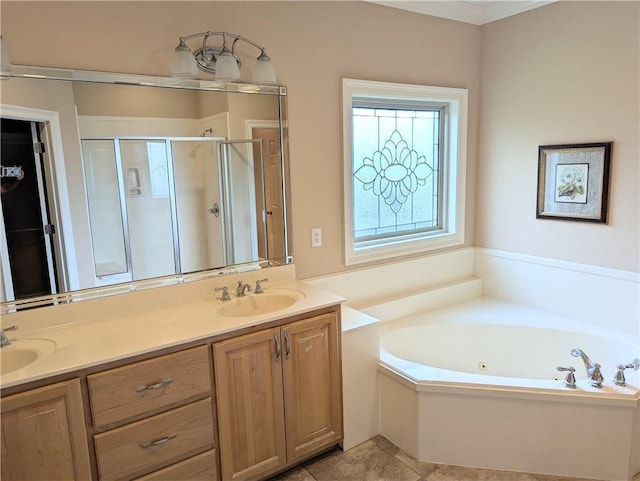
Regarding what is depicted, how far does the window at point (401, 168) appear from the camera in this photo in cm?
284

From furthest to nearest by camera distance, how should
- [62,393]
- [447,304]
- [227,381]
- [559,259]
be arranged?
[447,304], [559,259], [227,381], [62,393]

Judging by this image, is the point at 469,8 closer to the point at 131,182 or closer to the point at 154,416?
the point at 131,182

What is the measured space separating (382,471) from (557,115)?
94.8 inches

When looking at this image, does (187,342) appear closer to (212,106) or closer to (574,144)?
(212,106)

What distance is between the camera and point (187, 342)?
1767 mm

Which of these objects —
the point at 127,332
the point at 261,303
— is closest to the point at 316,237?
the point at 261,303

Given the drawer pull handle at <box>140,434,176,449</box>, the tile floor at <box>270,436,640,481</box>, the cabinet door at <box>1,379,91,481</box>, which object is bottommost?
the tile floor at <box>270,436,640,481</box>

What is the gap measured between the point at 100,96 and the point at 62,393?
1.26 m

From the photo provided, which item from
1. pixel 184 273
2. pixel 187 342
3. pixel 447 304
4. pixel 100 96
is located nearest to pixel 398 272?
pixel 447 304

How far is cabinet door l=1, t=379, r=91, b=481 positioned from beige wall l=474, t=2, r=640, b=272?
2.89 m

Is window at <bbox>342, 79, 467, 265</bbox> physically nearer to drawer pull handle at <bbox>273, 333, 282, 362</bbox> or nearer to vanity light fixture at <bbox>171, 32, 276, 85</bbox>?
vanity light fixture at <bbox>171, 32, 276, 85</bbox>

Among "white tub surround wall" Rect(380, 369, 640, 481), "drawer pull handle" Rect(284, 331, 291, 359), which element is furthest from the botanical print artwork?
"drawer pull handle" Rect(284, 331, 291, 359)

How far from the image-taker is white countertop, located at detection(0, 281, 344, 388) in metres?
1.55

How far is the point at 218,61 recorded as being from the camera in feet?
6.91
